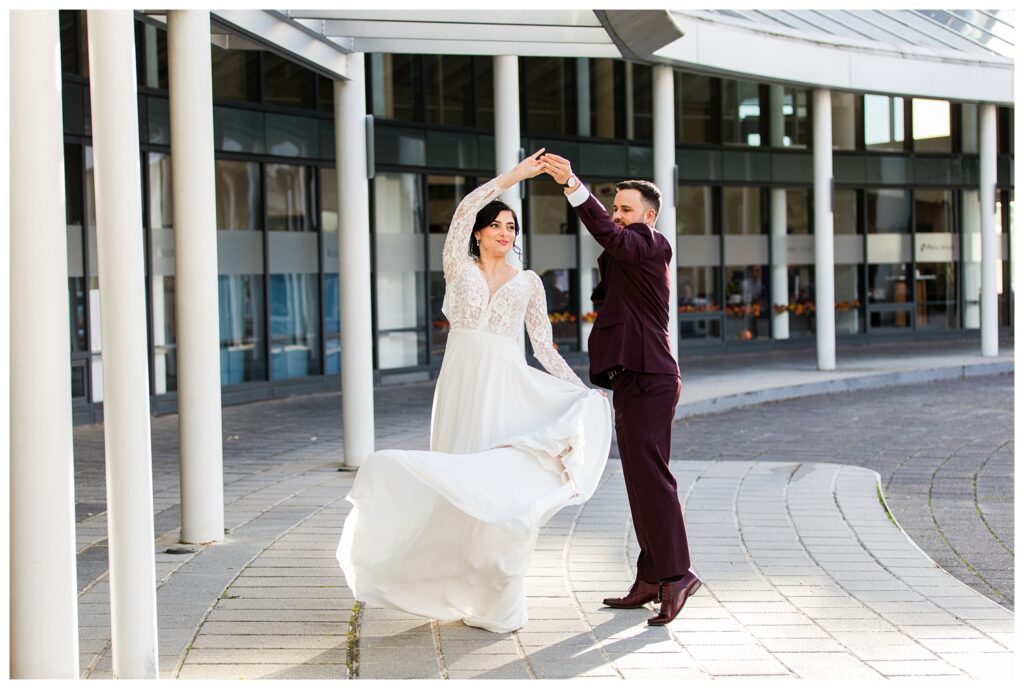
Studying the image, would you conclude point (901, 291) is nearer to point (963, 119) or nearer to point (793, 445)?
point (963, 119)

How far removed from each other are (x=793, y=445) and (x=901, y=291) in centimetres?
1478

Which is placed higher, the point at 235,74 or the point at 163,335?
the point at 235,74

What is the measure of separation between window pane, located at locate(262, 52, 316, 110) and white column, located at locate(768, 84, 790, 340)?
1037 cm

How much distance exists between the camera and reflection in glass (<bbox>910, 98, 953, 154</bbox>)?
25.8m

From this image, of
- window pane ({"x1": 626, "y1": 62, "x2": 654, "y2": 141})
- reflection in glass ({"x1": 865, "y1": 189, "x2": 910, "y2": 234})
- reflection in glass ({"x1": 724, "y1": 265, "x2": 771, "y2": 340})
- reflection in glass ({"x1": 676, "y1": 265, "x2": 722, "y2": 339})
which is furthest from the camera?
reflection in glass ({"x1": 865, "y1": 189, "x2": 910, "y2": 234})

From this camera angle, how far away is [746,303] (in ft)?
78.3

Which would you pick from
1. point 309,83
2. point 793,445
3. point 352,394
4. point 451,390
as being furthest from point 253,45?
point 309,83

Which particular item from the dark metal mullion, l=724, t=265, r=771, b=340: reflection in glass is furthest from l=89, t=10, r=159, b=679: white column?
l=724, t=265, r=771, b=340: reflection in glass

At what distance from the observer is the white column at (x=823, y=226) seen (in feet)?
61.3

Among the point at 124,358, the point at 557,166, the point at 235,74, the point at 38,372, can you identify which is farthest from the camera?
the point at 235,74

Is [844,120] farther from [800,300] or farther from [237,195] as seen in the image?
[237,195]

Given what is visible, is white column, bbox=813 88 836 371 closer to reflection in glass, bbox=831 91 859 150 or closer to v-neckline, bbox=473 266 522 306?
reflection in glass, bbox=831 91 859 150

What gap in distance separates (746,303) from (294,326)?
32.7 feet

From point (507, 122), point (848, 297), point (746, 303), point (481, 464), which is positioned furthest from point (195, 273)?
point (848, 297)
